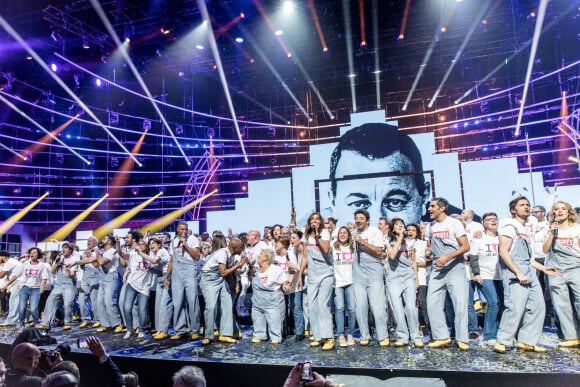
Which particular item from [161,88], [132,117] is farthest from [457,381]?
[132,117]

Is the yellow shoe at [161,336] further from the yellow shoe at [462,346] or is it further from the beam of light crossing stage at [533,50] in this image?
the beam of light crossing stage at [533,50]

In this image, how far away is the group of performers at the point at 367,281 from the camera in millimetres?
4277

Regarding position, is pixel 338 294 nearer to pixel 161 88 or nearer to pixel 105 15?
pixel 105 15

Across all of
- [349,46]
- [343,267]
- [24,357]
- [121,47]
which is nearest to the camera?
[24,357]

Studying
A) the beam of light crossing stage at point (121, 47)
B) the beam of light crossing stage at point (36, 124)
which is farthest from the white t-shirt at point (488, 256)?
the beam of light crossing stage at point (36, 124)

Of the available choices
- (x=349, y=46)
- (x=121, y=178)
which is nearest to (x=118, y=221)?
(x=121, y=178)

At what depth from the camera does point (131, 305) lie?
5.94 meters

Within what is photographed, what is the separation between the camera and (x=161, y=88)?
41.3ft

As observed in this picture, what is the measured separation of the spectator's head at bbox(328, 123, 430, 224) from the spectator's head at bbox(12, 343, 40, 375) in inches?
351

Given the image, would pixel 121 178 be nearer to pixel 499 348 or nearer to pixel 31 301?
pixel 31 301

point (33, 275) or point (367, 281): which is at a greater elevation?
point (33, 275)

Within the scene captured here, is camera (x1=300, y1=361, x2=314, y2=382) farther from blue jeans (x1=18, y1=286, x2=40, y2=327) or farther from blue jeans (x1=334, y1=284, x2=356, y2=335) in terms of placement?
blue jeans (x1=18, y1=286, x2=40, y2=327)

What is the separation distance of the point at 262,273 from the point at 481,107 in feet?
27.7

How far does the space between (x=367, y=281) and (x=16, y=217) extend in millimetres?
13585
